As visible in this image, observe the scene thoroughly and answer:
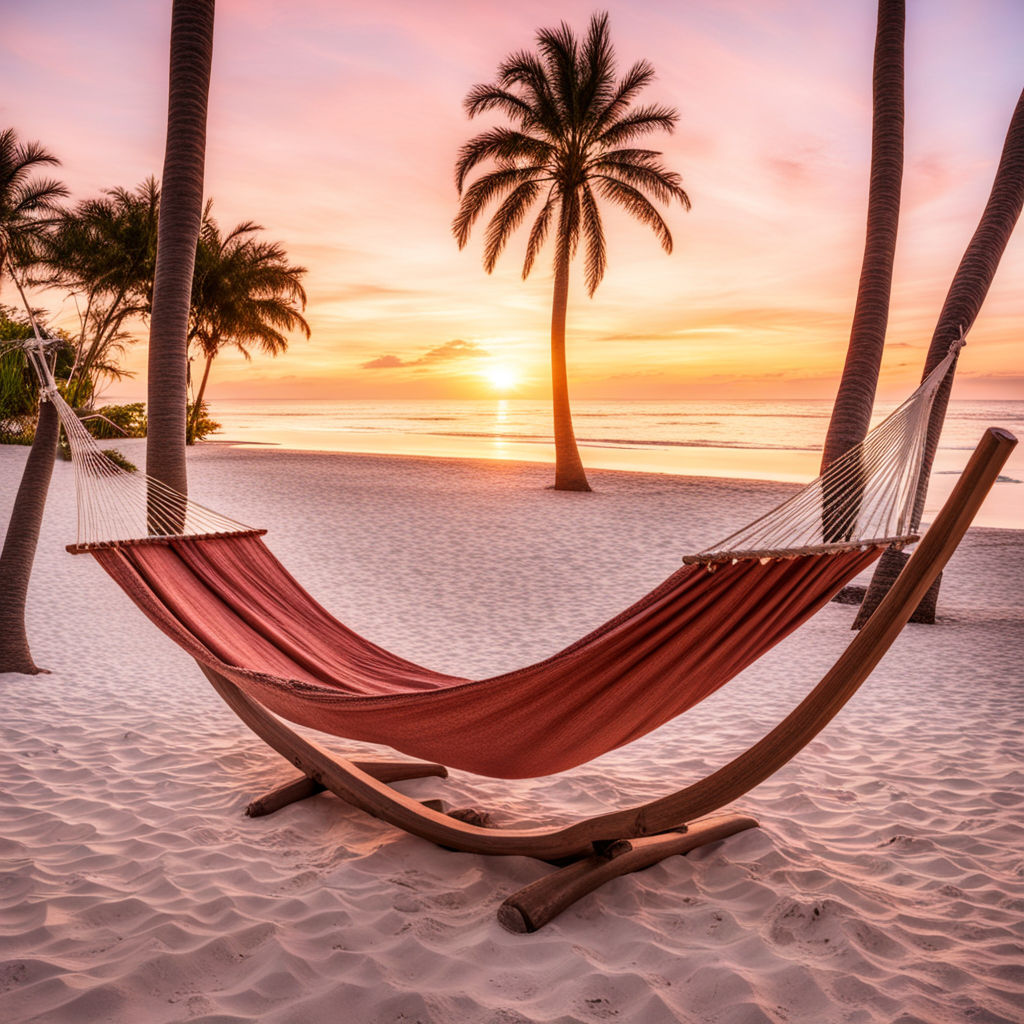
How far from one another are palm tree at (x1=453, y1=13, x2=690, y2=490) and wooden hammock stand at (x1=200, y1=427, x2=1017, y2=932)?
29.2 feet

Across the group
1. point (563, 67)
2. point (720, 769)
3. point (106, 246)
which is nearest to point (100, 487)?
point (720, 769)

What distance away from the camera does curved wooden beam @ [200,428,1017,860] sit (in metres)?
→ 1.25

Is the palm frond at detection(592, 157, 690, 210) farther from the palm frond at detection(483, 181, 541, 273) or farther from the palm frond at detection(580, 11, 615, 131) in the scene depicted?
the palm frond at detection(483, 181, 541, 273)

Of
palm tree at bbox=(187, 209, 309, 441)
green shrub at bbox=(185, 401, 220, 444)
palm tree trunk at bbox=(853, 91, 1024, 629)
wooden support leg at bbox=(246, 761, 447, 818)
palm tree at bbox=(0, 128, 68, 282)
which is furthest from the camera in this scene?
palm tree at bbox=(187, 209, 309, 441)

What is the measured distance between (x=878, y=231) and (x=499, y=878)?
14.8 ft

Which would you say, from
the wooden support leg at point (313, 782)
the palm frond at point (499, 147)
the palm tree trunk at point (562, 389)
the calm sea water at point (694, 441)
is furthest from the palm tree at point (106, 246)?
the wooden support leg at point (313, 782)

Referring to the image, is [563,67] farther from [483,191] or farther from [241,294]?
[241,294]

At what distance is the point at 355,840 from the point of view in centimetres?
214

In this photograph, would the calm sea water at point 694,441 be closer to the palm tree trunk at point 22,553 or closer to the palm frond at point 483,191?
the palm frond at point 483,191

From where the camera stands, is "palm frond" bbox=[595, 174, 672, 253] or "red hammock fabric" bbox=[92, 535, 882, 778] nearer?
"red hammock fabric" bbox=[92, 535, 882, 778]

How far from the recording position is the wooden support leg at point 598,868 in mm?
1713

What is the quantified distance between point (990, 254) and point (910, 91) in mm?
1604

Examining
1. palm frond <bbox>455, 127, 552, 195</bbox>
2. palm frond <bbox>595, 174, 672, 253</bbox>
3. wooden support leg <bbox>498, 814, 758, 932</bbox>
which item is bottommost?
wooden support leg <bbox>498, 814, 758, 932</bbox>

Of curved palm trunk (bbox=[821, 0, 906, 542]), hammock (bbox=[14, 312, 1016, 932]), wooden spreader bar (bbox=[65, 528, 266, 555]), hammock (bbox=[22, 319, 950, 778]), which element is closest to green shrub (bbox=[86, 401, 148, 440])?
curved palm trunk (bbox=[821, 0, 906, 542])
